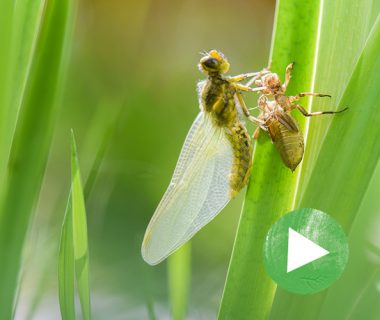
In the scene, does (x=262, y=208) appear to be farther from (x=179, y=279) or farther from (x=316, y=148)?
(x=179, y=279)

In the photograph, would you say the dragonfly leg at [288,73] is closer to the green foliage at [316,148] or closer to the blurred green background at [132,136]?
the green foliage at [316,148]

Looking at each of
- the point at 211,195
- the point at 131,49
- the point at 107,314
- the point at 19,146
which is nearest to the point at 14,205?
the point at 19,146

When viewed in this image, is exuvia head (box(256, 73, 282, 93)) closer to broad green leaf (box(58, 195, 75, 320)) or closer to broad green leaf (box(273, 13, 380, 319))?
broad green leaf (box(273, 13, 380, 319))

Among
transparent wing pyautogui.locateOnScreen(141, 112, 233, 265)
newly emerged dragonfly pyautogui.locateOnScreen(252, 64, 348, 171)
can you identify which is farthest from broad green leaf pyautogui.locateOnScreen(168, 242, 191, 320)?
newly emerged dragonfly pyautogui.locateOnScreen(252, 64, 348, 171)

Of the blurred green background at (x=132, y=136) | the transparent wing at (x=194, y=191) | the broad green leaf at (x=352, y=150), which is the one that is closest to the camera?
the broad green leaf at (x=352, y=150)

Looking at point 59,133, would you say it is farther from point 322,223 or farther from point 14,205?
point 322,223

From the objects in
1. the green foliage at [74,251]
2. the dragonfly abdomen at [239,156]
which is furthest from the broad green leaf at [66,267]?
the dragonfly abdomen at [239,156]
